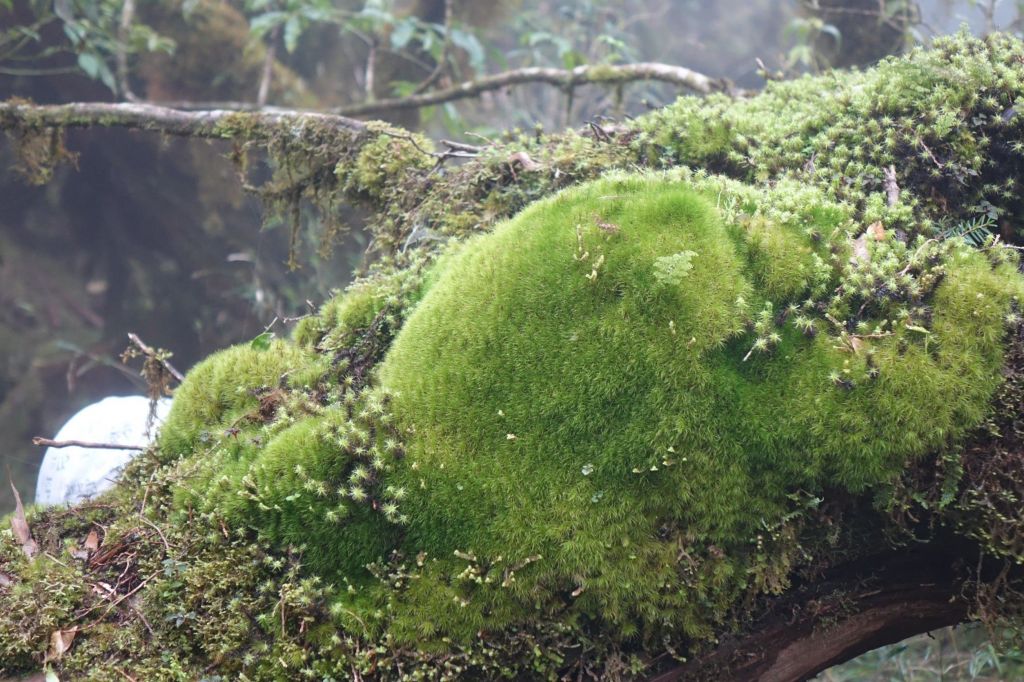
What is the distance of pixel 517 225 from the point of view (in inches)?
101

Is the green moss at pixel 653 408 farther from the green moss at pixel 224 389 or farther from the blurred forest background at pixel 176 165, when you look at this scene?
the blurred forest background at pixel 176 165

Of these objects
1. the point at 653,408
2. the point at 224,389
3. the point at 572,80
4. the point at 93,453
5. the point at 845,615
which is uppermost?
the point at 572,80

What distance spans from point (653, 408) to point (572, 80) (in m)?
4.40

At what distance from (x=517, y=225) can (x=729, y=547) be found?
1371 millimetres

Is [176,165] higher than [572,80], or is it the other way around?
[572,80]

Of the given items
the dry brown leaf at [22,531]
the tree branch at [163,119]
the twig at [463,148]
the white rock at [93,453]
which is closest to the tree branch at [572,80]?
the twig at [463,148]

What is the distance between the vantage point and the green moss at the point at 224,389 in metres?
2.76

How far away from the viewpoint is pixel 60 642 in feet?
6.77

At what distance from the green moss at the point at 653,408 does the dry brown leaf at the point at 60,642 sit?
3.53ft

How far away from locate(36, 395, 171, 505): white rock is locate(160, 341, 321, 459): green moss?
0.88 metres

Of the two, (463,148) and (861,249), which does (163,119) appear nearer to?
(463,148)

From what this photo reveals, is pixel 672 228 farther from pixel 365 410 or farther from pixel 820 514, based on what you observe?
pixel 365 410

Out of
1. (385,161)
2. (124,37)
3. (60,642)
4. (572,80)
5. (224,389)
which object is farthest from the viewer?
(124,37)

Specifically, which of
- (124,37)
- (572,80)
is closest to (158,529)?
(572,80)
